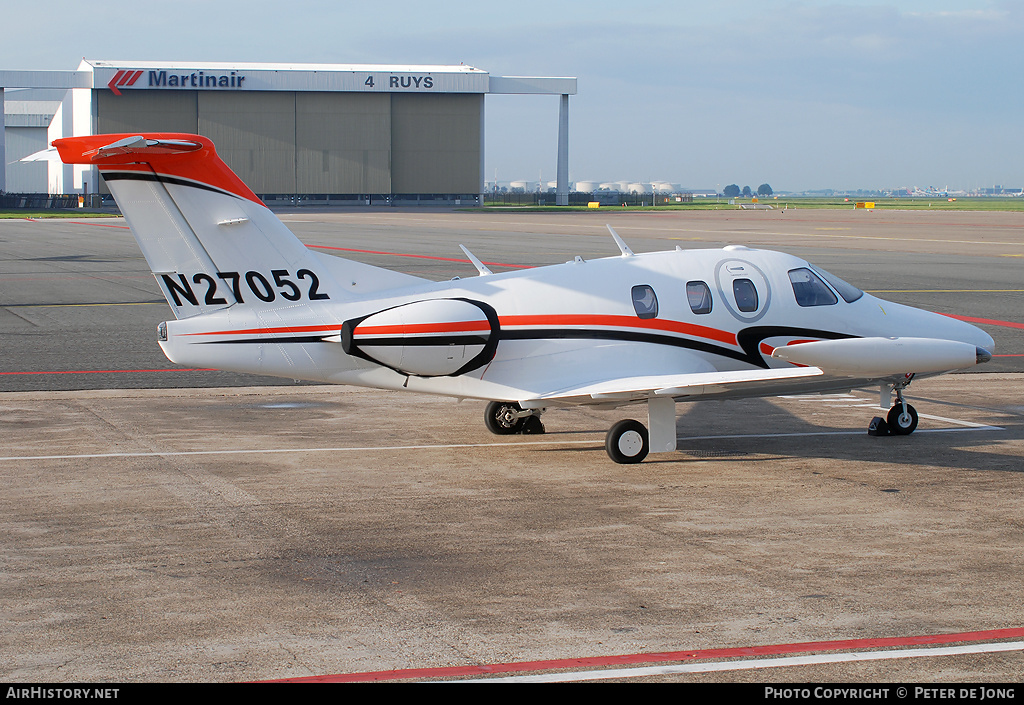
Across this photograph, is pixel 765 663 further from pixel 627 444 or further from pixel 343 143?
pixel 343 143

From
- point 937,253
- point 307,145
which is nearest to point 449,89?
point 307,145

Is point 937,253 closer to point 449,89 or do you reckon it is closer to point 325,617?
point 325,617

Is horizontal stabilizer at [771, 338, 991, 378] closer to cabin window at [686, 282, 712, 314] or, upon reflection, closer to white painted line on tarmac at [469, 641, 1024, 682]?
cabin window at [686, 282, 712, 314]

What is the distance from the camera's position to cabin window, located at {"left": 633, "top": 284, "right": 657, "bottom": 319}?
14352mm

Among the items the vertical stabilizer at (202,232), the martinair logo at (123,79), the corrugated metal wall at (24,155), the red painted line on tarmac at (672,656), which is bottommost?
the red painted line on tarmac at (672,656)

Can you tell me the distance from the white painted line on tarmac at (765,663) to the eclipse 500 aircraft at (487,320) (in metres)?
5.37

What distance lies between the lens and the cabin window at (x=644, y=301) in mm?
14352

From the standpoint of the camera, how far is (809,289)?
598 inches

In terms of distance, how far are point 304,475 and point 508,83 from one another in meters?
115

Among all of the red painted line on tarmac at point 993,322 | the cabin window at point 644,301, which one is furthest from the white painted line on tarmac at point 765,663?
the red painted line on tarmac at point 993,322

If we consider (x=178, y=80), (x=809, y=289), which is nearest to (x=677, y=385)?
(x=809, y=289)

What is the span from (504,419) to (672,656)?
8.01 m

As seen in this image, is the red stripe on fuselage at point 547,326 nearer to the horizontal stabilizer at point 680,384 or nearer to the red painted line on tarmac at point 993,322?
the horizontal stabilizer at point 680,384

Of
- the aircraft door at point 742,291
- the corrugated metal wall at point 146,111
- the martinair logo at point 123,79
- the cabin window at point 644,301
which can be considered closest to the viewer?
the cabin window at point 644,301
